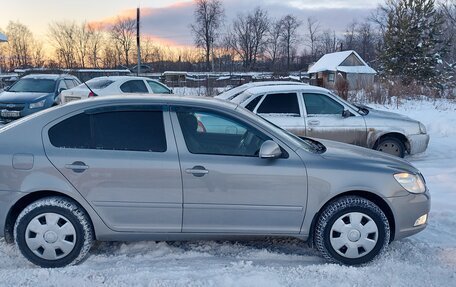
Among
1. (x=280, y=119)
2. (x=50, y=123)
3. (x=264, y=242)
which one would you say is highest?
(x=50, y=123)

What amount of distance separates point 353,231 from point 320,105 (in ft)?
13.7

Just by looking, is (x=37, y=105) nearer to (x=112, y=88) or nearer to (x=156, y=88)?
(x=112, y=88)

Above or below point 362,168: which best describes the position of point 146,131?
above

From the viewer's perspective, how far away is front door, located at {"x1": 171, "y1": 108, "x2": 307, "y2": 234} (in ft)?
11.6

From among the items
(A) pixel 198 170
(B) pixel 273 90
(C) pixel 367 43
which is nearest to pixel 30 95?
(B) pixel 273 90

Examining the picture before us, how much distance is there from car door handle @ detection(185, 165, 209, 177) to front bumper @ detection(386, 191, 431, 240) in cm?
173

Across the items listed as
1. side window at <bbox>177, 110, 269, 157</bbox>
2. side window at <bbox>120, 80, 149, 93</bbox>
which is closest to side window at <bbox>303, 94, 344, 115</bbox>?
side window at <bbox>177, 110, 269, 157</bbox>

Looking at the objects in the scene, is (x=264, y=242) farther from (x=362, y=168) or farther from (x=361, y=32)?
(x=361, y=32)

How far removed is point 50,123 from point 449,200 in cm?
504

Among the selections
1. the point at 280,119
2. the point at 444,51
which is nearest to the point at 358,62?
the point at 444,51

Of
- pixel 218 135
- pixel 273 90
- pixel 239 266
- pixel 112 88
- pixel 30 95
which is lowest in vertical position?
pixel 239 266

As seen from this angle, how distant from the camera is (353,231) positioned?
3.65 metres

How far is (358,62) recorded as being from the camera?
140ft

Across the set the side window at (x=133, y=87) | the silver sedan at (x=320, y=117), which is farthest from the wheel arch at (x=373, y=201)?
the side window at (x=133, y=87)
